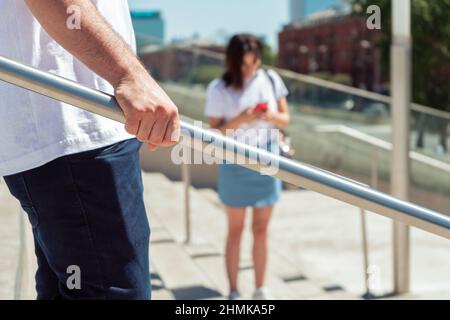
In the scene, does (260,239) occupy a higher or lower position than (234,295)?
higher

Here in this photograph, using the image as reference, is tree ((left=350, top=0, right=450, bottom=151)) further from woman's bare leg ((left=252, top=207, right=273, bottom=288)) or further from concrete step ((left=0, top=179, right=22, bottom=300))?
concrete step ((left=0, top=179, right=22, bottom=300))

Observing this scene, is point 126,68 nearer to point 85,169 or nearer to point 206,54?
point 85,169

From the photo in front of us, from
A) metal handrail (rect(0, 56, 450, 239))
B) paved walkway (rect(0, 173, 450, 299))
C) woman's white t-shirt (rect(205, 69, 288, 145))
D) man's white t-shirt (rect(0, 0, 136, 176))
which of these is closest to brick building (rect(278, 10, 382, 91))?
paved walkway (rect(0, 173, 450, 299))

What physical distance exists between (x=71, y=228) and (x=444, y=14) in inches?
218

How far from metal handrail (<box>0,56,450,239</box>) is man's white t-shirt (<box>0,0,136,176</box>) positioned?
131mm

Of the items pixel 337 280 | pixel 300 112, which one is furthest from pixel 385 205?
pixel 300 112

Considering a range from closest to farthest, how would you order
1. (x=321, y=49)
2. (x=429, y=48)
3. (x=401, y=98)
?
1. (x=401, y=98)
2. (x=429, y=48)
3. (x=321, y=49)

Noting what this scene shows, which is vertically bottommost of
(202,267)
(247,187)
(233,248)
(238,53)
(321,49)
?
(321,49)

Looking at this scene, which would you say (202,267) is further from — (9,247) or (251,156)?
(251,156)

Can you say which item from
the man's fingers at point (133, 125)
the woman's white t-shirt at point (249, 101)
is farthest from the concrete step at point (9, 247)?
the woman's white t-shirt at point (249, 101)

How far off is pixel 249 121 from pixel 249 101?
0.41 ft

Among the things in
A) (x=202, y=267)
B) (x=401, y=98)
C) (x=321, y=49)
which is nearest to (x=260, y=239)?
(x=202, y=267)

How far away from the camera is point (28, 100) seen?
1.32 meters

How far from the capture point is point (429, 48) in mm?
7648
